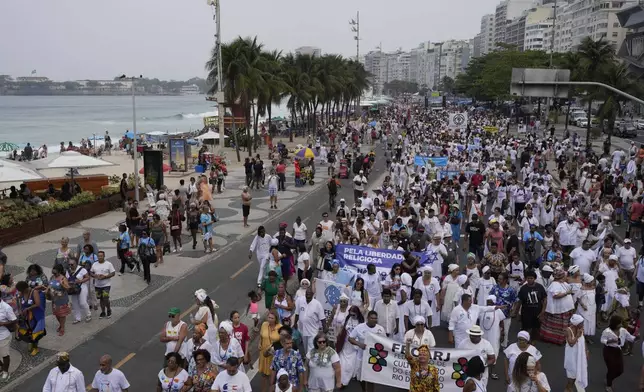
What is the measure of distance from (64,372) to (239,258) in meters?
10.0

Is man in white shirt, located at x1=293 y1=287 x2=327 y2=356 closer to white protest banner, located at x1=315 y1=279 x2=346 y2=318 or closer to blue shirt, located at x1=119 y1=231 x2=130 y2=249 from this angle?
white protest banner, located at x1=315 y1=279 x2=346 y2=318

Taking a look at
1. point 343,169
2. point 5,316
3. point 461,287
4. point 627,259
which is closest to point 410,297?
point 461,287

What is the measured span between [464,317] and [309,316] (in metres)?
2.42

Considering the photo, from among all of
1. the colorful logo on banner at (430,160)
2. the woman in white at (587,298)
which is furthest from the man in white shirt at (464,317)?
the colorful logo on banner at (430,160)

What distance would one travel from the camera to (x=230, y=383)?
23.3ft

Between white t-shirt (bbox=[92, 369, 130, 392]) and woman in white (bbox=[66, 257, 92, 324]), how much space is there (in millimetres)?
4802

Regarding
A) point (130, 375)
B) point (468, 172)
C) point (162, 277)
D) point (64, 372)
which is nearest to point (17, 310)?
point (130, 375)

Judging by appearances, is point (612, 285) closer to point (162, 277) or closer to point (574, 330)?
point (574, 330)

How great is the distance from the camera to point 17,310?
10.7 meters

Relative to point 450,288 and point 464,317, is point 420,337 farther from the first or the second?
point 450,288

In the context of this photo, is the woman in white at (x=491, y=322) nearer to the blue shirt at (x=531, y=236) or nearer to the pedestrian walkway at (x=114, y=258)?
the blue shirt at (x=531, y=236)

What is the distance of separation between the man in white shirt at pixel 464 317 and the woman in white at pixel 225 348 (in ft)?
11.0

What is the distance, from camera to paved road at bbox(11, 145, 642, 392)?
32.0ft

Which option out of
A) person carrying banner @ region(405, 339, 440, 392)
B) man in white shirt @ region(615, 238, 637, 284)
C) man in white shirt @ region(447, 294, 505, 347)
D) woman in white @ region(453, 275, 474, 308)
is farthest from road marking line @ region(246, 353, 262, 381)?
man in white shirt @ region(615, 238, 637, 284)
